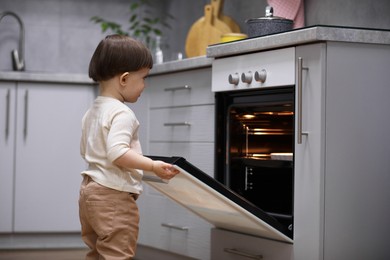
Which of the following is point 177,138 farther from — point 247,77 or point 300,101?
point 300,101

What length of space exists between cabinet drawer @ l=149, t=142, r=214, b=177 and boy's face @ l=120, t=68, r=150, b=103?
958 millimetres

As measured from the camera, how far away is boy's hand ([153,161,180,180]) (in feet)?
7.64

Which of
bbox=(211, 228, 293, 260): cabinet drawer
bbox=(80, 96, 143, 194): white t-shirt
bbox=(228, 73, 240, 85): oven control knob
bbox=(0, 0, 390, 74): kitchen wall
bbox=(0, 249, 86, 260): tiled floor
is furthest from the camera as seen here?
bbox=(0, 0, 390, 74): kitchen wall

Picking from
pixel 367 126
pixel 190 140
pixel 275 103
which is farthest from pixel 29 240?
pixel 367 126

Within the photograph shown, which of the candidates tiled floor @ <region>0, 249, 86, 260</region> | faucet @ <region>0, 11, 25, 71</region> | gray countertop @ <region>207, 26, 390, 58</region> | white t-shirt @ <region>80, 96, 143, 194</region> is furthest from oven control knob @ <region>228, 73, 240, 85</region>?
faucet @ <region>0, 11, 25, 71</region>

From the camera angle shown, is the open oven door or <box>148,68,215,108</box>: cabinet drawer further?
<box>148,68,215,108</box>: cabinet drawer

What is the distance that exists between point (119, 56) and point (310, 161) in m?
0.75

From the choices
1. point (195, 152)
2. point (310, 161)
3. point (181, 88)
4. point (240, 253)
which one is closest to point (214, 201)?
point (310, 161)

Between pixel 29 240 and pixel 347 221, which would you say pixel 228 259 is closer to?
pixel 347 221

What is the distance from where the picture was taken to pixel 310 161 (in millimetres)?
2660

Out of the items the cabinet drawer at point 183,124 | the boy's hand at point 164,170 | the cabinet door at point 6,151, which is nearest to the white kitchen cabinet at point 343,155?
the boy's hand at point 164,170

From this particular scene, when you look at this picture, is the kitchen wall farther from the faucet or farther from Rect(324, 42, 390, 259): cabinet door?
Rect(324, 42, 390, 259): cabinet door

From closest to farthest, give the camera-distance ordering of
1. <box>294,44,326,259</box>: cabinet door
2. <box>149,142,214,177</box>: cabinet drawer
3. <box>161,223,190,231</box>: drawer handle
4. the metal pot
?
<box>294,44,326,259</box>: cabinet door
the metal pot
<box>149,142,214,177</box>: cabinet drawer
<box>161,223,190,231</box>: drawer handle

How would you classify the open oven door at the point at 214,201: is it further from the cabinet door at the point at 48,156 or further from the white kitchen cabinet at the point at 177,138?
the cabinet door at the point at 48,156
